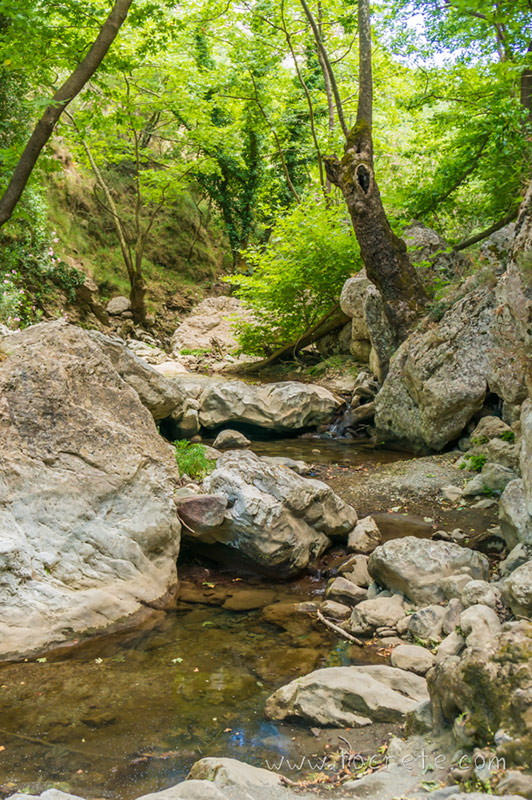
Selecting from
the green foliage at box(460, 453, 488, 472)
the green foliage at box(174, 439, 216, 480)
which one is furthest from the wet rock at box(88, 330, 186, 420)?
the green foliage at box(460, 453, 488, 472)

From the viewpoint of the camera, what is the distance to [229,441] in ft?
33.9

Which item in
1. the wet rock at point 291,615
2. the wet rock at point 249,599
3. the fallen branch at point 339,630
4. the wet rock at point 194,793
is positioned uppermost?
the wet rock at point 194,793

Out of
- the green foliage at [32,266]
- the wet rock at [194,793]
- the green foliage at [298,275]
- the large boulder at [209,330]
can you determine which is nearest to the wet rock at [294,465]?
the wet rock at [194,793]

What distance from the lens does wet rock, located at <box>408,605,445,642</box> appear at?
433 centimetres

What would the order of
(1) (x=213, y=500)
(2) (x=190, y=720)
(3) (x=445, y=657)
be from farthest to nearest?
1. (1) (x=213, y=500)
2. (2) (x=190, y=720)
3. (3) (x=445, y=657)

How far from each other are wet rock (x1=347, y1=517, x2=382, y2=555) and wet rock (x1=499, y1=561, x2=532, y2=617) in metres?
2.57

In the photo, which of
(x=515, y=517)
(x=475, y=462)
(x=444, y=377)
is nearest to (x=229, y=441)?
(x=444, y=377)

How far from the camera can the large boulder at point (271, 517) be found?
5.80 m

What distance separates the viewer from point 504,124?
10.3 meters

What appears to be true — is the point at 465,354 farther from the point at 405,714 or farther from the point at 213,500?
the point at 405,714

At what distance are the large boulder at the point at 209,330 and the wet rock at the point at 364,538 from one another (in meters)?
12.2

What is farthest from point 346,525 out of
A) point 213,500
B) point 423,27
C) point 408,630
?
point 423,27

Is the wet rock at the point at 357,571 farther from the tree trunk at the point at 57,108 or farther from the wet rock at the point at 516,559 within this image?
the tree trunk at the point at 57,108

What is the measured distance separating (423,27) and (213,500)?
1103cm
